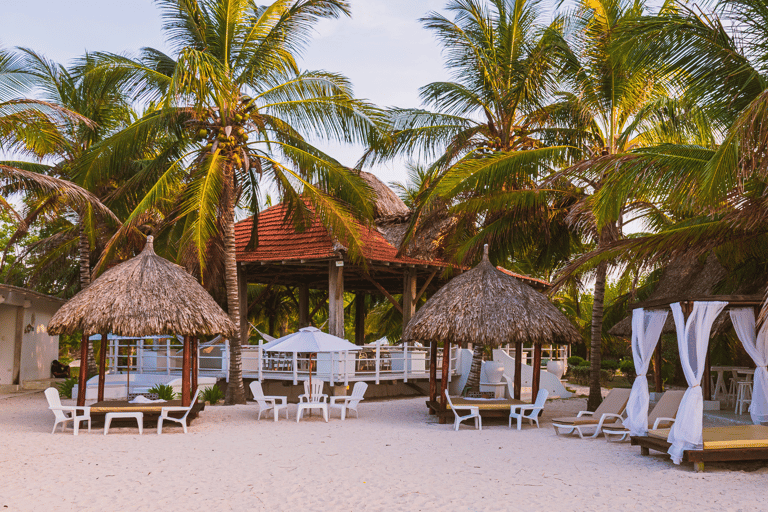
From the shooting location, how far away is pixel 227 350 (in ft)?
56.1

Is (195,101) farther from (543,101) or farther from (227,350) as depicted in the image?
(543,101)

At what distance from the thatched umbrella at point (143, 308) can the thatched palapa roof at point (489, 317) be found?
3.79m

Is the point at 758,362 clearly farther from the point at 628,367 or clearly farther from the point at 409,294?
the point at 628,367

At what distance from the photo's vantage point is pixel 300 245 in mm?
17922

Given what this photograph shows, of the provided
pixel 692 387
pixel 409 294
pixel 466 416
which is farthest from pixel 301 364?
pixel 692 387

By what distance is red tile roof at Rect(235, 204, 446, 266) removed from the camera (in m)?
17.2

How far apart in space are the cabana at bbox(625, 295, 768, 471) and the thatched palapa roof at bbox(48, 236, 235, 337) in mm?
7043

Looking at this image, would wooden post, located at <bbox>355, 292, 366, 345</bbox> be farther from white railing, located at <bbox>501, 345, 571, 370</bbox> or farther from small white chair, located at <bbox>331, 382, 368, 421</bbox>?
small white chair, located at <bbox>331, 382, 368, 421</bbox>

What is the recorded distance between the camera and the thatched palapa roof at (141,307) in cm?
1156

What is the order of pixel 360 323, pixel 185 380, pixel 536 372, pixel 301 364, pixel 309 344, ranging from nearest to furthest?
1. pixel 185 380
2. pixel 309 344
3. pixel 536 372
4. pixel 301 364
5. pixel 360 323

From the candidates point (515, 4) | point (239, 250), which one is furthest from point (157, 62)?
point (515, 4)

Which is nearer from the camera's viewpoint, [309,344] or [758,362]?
[758,362]

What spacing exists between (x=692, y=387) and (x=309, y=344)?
23.1 ft

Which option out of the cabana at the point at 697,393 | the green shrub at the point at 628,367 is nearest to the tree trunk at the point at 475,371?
the cabana at the point at 697,393
